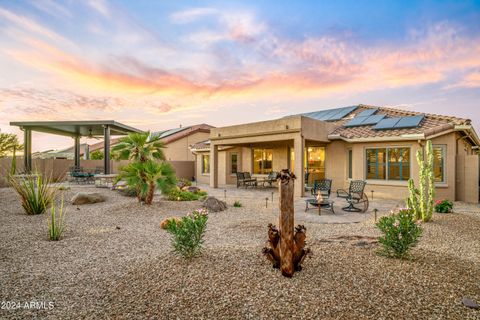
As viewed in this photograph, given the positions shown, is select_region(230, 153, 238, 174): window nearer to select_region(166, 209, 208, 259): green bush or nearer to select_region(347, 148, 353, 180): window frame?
select_region(347, 148, 353, 180): window frame

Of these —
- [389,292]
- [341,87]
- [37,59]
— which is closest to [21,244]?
[389,292]

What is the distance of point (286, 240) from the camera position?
3.49 metres

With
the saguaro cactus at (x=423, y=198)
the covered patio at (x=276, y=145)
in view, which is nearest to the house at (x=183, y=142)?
the covered patio at (x=276, y=145)

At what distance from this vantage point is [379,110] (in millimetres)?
16188

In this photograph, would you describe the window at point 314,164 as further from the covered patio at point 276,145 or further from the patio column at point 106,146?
the patio column at point 106,146

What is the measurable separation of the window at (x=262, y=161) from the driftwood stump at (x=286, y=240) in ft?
48.7

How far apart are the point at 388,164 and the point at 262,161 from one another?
8639 mm

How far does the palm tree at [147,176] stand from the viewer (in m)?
8.98

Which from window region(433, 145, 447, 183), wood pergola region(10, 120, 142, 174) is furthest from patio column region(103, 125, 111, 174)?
window region(433, 145, 447, 183)

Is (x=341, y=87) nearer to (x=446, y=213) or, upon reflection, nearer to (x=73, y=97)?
(x=446, y=213)

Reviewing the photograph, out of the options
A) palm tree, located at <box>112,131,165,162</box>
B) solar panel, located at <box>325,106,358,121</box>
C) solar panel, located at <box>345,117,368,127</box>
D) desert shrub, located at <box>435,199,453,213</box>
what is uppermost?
solar panel, located at <box>325,106,358,121</box>

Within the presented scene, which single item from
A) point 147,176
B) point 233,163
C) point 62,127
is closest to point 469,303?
point 147,176

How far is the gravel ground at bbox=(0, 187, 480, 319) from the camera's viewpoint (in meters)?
2.71

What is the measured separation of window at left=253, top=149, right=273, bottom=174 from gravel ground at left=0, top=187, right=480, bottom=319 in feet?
41.8
